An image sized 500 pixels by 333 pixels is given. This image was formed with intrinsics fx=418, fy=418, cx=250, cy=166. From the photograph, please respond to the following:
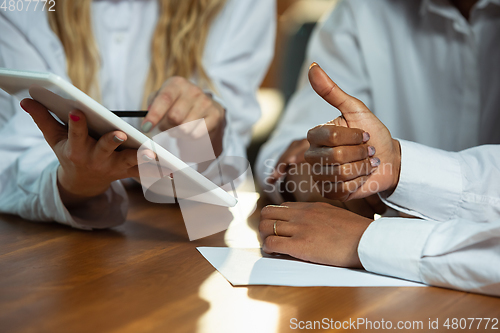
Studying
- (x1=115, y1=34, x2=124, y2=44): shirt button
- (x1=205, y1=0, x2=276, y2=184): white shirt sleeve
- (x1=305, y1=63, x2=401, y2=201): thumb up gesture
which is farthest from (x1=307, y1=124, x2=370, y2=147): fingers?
(x1=115, y1=34, x2=124, y2=44): shirt button

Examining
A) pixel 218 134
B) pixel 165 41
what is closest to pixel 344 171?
pixel 218 134

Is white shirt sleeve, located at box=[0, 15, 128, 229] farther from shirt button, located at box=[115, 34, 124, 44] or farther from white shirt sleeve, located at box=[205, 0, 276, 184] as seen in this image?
white shirt sleeve, located at box=[205, 0, 276, 184]

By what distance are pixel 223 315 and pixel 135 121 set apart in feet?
2.11

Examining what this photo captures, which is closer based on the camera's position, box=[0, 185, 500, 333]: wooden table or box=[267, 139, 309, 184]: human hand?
box=[0, 185, 500, 333]: wooden table

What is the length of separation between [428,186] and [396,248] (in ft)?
0.48

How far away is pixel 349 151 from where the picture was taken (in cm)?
49

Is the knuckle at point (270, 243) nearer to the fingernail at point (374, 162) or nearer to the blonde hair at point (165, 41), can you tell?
the fingernail at point (374, 162)

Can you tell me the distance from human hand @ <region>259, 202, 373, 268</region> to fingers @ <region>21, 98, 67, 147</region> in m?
0.27

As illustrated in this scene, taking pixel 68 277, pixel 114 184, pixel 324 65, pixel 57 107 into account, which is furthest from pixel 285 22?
pixel 68 277

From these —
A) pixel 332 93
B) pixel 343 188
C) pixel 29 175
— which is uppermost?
pixel 332 93

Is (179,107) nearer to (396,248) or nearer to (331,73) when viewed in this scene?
(396,248)

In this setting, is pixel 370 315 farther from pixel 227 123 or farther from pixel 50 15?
pixel 50 15

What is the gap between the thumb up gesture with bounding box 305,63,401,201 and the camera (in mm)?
491

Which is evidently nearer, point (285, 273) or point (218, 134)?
point (285, 273)
